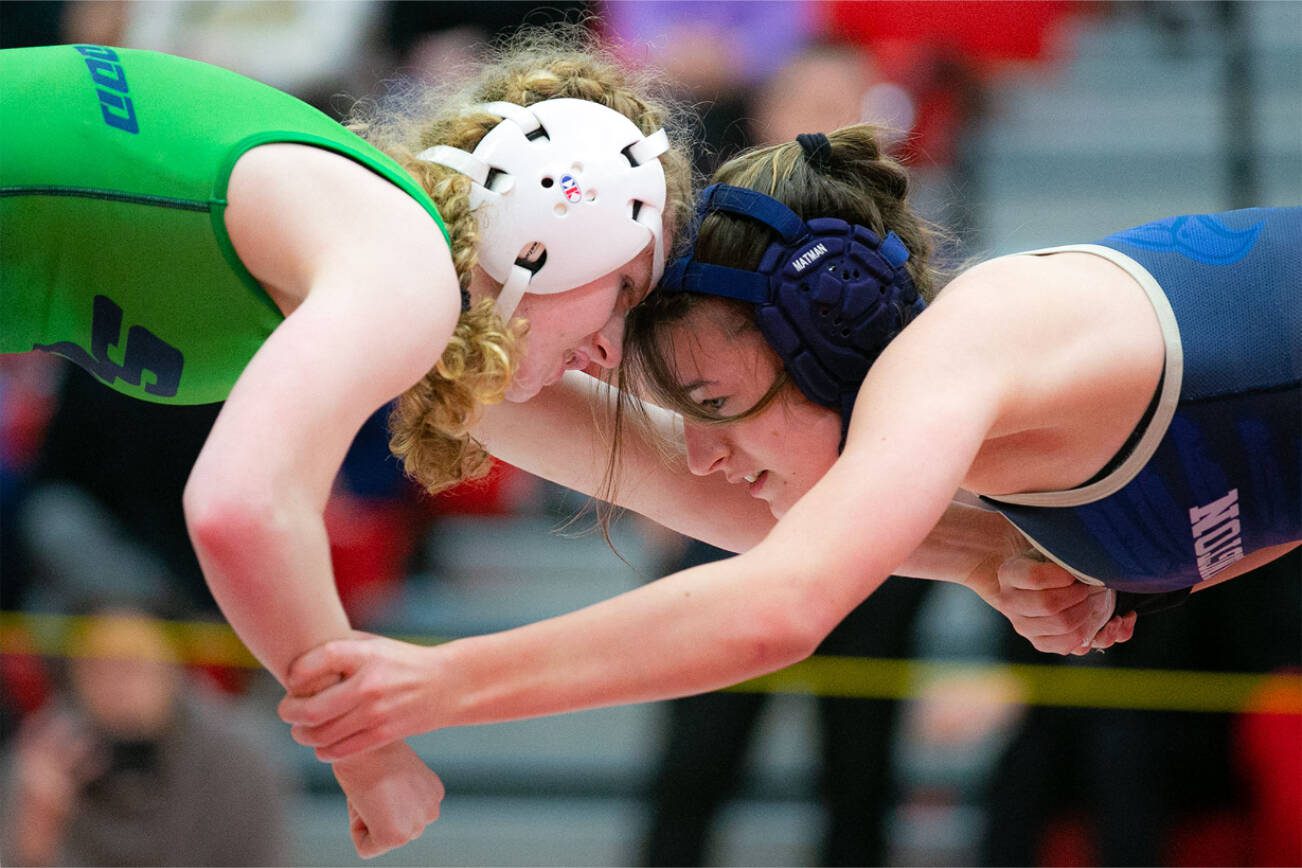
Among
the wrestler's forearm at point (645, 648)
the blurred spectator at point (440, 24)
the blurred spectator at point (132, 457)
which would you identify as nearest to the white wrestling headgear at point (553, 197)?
the wrestler's forearm at point (645, 648)

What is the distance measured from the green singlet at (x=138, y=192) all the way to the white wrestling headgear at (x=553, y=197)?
0.24 meters

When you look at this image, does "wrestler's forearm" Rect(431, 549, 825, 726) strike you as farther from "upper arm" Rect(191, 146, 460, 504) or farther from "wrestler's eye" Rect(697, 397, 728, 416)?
"wrestler's eye" Rect(697, 397, 728, 416)

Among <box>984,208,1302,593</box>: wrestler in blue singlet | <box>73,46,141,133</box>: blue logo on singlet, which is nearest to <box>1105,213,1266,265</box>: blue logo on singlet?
<box>984,208,1302,593</box>: wrestler in blue singlet

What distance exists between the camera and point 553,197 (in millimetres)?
2107

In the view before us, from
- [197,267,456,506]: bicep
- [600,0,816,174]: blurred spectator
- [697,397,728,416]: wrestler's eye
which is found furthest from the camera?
[600,0,816,174]: blurred spectator

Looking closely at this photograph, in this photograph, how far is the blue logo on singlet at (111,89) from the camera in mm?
1820

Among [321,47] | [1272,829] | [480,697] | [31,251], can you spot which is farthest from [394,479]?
[480,697]

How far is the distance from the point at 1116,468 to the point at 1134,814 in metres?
2.19

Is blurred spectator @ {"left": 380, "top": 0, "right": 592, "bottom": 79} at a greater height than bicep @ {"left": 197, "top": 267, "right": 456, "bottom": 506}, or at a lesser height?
lesser

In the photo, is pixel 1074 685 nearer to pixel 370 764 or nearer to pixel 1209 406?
pixel 1209 406

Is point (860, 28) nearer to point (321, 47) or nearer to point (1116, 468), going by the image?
point (321, 47)

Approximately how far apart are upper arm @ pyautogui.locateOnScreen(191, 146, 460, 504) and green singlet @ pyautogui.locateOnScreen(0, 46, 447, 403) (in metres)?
0.05

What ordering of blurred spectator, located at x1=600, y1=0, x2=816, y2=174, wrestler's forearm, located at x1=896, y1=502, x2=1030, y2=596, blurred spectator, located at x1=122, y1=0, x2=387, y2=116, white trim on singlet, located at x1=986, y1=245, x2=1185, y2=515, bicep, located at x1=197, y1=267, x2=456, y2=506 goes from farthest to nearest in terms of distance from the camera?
blurred spectator, located at x1=122, y1=0, x2=387, y2=116, blurred spectator, located at x1=600, y1=0, x2=816, y2=174, wrestler's forearm, located at x1=896, y1=502, x2=1030, y2=596, white trim on singlet, located at x1=986, y1=245, x2=1185, y2=515, bicep, located at x1=197, y1=267, x2=456, y2=506

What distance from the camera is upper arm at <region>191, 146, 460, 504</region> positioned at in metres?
1.52
